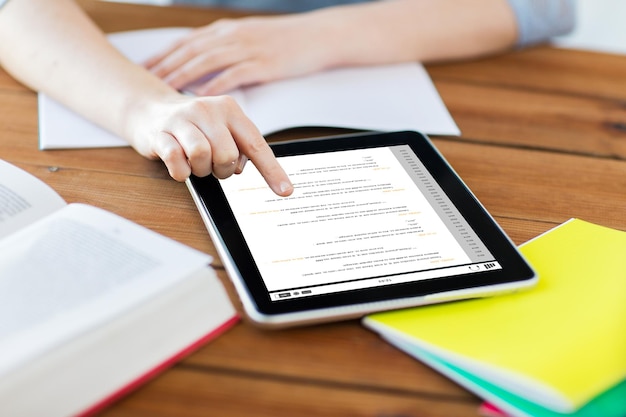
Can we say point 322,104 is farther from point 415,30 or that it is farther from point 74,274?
point 74,274

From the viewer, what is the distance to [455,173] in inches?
30.3

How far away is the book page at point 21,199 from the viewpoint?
25.2 inches

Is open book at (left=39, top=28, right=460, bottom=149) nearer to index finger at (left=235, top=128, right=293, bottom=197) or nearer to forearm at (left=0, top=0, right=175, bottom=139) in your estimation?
forearm at (left=0, top=0, right=175, bottom=139)

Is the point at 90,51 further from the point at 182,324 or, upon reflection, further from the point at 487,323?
the point at 487,323

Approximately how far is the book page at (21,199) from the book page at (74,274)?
0.04 metres

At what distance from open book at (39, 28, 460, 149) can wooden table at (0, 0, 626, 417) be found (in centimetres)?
2

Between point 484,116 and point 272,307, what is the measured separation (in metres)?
0.49

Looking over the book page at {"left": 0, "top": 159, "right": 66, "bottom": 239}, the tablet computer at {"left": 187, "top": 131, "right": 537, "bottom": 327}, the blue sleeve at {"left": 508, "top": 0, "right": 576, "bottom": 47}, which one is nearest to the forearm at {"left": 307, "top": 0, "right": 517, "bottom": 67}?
the blue sleeve at {"left": 508, "top": 0, "right": 576, "bottom": 47}

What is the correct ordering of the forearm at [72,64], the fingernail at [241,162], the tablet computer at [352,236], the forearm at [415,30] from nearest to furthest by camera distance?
the tablet computer at [352,236] < the fingernail at [241,162] < the forearm at [72,64] < the forearm at [415,30]

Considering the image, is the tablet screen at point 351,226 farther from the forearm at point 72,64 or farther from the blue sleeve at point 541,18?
the blue sleeve at point 541,18

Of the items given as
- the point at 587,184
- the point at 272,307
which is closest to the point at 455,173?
the point at 587,184

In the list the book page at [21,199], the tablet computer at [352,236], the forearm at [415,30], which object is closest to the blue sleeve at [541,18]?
the forearm at [415,30]

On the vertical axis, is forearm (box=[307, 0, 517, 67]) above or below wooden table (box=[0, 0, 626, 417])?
above

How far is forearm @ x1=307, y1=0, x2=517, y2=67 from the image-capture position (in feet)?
3.38
